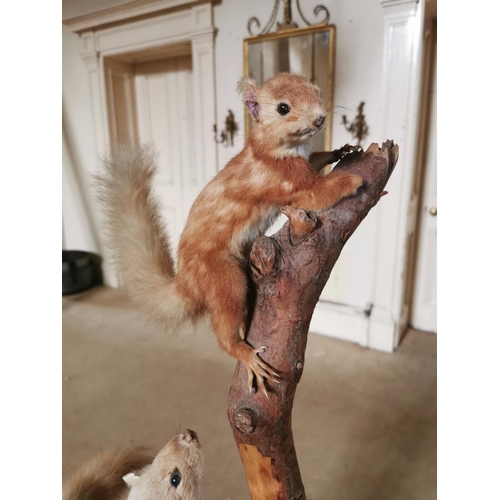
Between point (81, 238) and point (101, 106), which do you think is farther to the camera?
point (81, 238)

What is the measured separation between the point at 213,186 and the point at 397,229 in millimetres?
1581

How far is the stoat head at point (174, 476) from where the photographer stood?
666 millimetres

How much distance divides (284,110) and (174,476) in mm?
623

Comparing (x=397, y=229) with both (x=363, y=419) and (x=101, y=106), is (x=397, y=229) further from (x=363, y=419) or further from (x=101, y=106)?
(x=101, y=106)

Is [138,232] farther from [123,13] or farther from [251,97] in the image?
[123,13]

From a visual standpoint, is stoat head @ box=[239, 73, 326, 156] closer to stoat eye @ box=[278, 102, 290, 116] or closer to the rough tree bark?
stoat eye @ box=[278, 102, 290, 116]

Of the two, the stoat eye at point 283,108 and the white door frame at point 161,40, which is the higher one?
the white door frame at point 161,40

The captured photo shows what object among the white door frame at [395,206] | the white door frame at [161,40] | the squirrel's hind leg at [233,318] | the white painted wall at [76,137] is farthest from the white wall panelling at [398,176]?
the white painted wall at [76,137]

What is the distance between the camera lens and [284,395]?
2.20 ft

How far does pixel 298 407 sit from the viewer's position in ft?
5.73

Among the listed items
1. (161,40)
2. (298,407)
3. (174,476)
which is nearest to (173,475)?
(174,476)

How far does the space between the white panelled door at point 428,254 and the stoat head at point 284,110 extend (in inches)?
71.5

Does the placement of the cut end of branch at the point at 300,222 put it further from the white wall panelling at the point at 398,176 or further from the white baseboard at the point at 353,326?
the white baseboard at the point at 353,326
